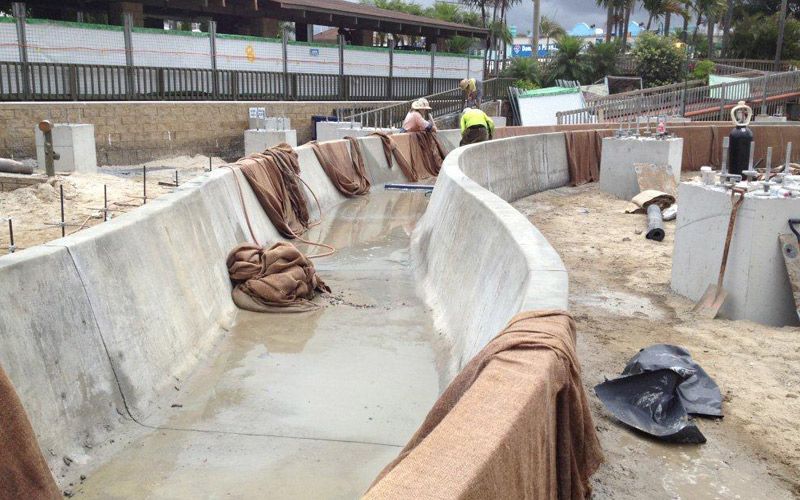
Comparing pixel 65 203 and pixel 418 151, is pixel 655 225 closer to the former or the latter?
pixel 418 151

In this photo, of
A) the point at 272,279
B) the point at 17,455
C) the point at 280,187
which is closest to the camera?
the point at 17,455

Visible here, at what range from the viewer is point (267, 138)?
2080cm

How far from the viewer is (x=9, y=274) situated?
4.30 meters

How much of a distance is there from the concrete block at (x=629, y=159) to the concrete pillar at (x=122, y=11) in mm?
16571

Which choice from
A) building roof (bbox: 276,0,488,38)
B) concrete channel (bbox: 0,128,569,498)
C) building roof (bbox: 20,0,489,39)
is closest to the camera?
concrete channel (bbox: 0,128,569,498)

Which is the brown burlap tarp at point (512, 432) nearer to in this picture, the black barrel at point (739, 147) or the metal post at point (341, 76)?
the black barrel at point (739, 147)

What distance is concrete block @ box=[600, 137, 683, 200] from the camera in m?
15.2

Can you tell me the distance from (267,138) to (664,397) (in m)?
17.1

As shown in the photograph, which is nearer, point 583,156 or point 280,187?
point 280,187

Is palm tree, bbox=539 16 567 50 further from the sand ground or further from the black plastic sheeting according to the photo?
the black plastic sheeting

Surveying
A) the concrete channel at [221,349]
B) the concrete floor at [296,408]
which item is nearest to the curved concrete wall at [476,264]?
the concrete channel at [221,349]

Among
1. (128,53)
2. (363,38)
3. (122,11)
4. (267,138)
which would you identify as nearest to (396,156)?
(267,138)

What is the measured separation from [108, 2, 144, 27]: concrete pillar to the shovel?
72.7 feet

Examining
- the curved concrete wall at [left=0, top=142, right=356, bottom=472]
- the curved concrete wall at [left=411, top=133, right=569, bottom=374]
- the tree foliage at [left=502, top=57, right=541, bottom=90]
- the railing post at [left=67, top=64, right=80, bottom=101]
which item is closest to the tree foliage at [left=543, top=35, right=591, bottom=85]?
the tree foliage at [left=502, top=57, right=541, bottom=90]
